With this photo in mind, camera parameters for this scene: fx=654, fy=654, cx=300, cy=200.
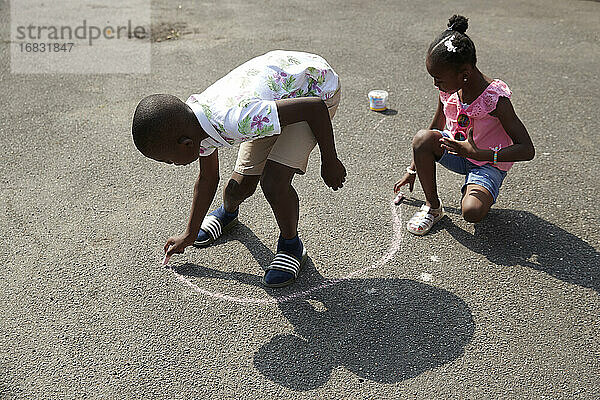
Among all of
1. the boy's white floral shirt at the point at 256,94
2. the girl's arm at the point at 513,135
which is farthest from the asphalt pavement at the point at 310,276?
the boy's white floral shirt at the point at 256,94

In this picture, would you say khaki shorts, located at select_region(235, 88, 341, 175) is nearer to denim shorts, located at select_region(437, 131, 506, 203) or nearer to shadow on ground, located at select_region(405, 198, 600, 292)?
denim shorts, located at select_region(437, 131, 506, 203)

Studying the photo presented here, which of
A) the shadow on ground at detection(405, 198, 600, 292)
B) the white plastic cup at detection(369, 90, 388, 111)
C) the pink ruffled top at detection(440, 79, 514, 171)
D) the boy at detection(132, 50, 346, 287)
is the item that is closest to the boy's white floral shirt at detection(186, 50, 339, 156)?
the boy at detection(132, 50, 346, 287)

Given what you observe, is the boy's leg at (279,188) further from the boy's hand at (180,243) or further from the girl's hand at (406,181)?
the girl's hand at (406,181)

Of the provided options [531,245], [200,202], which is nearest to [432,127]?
[531,245]

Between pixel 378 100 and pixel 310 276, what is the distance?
85.5 inches

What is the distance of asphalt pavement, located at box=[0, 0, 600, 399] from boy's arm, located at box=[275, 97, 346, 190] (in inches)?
22.8

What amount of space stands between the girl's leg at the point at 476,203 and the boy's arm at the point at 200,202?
50.9 inches

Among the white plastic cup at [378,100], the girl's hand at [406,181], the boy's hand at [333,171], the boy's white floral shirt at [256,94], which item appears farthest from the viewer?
the white plastic cup at [378,100]

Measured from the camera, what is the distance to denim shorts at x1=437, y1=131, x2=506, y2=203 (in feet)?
11.1

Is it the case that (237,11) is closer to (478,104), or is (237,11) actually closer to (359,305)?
(478,104)

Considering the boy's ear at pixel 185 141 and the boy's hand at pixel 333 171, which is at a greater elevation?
the boy's ear at pixel 185 141

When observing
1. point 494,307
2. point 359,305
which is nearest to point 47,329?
point 359,305

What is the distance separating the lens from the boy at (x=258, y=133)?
262 centimetres

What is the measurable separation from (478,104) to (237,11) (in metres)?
5.03
